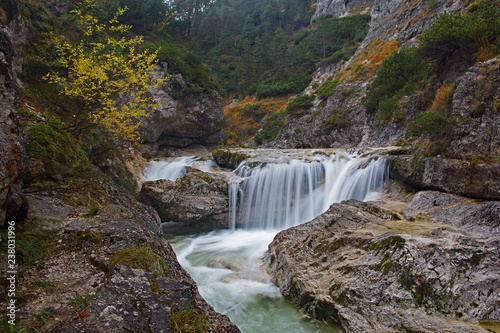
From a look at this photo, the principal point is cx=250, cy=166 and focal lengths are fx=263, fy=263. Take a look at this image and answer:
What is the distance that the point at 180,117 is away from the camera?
21.2 metres

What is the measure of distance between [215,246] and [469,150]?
350 inches

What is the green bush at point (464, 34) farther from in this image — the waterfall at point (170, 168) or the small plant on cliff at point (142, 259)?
the waterfall at point (170, 168)

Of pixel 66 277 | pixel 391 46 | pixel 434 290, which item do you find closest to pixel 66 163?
pixel 66 277

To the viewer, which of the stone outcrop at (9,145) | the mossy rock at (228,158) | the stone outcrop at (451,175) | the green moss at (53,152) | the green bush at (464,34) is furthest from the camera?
the mossy rock at (228,158)

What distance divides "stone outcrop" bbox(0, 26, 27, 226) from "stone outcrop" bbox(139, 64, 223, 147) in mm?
15603

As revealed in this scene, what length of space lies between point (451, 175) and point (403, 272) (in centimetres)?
494

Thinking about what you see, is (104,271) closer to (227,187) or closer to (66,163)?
(66,163)

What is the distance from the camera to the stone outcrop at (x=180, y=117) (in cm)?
1966

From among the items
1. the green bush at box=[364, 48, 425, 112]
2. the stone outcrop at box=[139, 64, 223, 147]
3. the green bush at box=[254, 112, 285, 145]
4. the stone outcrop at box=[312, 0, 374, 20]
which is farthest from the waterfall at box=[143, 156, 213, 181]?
the stone outcrop at box=[312, 0, 374, 20]

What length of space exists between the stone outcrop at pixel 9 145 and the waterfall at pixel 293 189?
10051 mm

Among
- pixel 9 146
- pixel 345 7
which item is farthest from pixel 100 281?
pixel 345 7

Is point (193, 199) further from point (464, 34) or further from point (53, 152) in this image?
point (464, 34)

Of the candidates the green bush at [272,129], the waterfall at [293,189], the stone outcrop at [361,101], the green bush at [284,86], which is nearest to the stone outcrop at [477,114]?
the waterfall at [293,189]

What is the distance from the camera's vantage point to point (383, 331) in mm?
4008
